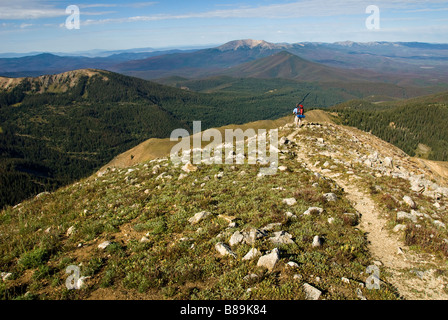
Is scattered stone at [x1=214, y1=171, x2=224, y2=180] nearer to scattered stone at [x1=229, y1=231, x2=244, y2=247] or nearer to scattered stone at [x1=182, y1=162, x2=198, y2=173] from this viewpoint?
scattered stone at [x1=182, y1=162, x2=198, y2=173]

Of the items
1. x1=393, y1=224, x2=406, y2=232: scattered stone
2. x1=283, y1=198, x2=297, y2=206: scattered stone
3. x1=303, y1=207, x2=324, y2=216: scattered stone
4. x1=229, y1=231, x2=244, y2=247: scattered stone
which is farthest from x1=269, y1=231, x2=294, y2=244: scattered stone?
x1=393, y1=224, x2=406, y2=232: scattered stone

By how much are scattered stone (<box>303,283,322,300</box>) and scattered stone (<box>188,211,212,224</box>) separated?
20.9ft

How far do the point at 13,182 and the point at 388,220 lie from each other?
20987 centimetres

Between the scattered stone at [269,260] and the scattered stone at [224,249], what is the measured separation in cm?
113

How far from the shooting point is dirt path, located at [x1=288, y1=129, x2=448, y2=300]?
26.8ft

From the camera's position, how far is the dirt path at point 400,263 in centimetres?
818

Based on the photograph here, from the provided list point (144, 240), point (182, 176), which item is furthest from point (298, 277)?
point (182, 176)

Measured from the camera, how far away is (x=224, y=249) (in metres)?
9.78

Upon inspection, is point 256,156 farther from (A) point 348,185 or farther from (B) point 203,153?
(A) point 348,185

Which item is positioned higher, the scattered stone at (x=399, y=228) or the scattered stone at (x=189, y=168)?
the scattered stone at (x=189, y=168)

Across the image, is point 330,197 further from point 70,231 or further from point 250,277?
point 70,231

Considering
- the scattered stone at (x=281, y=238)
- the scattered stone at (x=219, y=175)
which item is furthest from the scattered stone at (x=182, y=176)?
the scattered stone at (x=281, y=238)

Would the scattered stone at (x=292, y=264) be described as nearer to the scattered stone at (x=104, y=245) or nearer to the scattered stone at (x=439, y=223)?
the scattered stone at (x=104, y=245)
